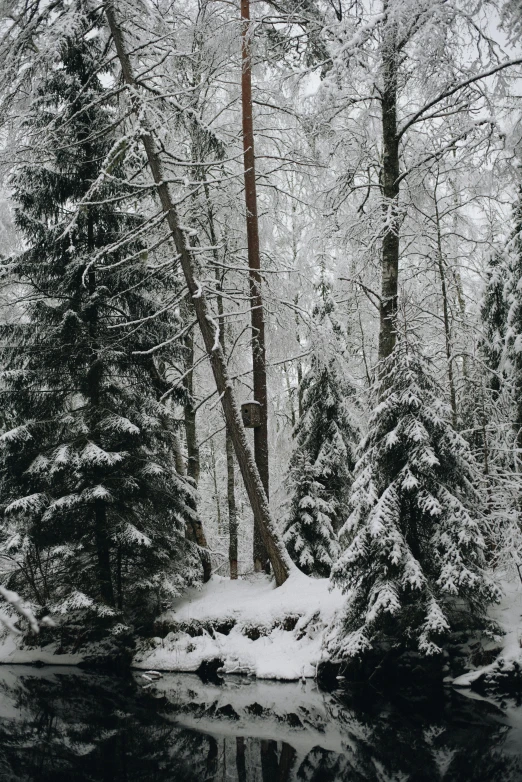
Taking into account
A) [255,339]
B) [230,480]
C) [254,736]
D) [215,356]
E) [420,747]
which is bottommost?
[254,736]

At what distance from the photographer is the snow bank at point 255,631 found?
363 inches

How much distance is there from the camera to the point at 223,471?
89.6 ft

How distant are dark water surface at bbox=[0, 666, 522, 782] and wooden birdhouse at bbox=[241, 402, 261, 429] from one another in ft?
15.1

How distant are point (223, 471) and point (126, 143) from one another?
19789mm

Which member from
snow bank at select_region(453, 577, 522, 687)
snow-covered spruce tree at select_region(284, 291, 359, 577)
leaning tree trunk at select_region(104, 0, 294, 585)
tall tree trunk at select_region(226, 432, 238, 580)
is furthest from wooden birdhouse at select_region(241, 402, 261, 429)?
snow bank at select_region(453, 577, 522, 687)

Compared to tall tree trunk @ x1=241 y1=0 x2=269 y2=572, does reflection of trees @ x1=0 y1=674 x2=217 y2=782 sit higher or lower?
lower

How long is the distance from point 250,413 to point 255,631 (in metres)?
4.00

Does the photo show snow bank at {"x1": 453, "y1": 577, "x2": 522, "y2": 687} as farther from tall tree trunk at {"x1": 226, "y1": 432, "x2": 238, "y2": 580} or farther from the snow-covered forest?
tall tree trunk at {"x1": 226, "y1": 432, "x2": 238, "y2": 580}

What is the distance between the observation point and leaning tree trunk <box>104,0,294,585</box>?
1002 centimetres

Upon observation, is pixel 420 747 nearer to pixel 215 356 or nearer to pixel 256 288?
pixel 215 356

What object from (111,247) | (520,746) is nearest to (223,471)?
(111,247)

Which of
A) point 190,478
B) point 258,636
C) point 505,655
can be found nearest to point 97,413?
point 190,478

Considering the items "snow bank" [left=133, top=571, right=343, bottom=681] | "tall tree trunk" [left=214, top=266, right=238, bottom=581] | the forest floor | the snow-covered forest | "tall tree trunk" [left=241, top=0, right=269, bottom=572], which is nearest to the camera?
the snow-covered forest

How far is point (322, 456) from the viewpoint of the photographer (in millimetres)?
12602
